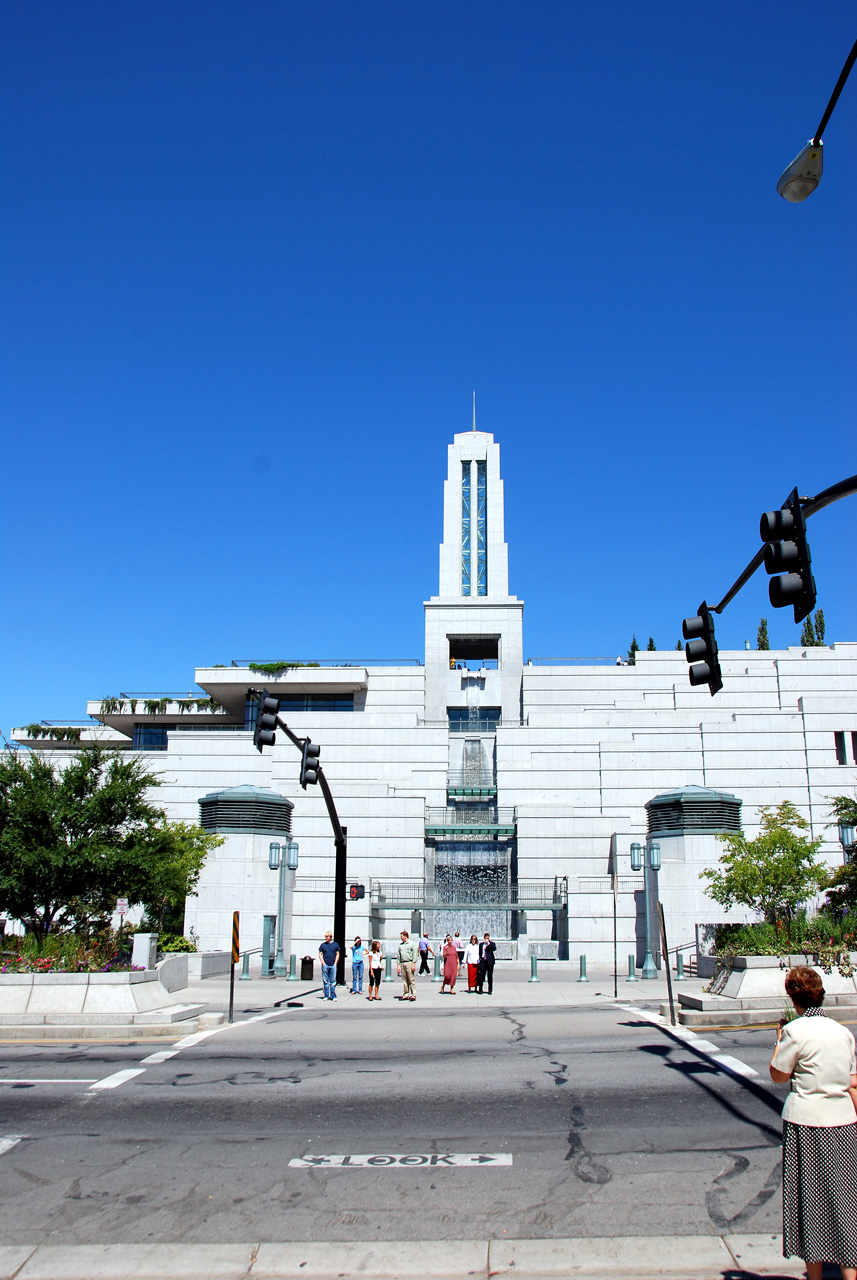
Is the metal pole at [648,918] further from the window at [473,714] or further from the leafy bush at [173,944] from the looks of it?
the window at [473,714]

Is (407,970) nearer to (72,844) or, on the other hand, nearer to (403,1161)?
(72,844)

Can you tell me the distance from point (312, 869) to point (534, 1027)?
27989mm

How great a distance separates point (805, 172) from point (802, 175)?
37 mm

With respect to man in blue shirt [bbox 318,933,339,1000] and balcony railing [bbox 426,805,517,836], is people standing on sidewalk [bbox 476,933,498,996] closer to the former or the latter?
man in blue shirt [bbox 318,933,339,1000]

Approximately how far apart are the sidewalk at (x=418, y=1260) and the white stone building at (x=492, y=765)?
25.6 m

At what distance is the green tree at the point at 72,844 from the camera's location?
20.2 meters

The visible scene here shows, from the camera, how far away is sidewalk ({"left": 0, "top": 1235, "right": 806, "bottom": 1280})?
6.25 metres

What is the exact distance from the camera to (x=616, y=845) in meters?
40.1

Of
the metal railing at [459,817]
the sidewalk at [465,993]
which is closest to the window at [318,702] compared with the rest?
the metal railing at [459,817]

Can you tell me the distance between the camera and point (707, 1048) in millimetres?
13492


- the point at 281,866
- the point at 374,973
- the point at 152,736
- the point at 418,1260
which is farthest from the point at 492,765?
the point at 418,1260

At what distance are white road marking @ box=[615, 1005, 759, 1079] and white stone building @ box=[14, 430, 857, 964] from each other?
1491 centimetres

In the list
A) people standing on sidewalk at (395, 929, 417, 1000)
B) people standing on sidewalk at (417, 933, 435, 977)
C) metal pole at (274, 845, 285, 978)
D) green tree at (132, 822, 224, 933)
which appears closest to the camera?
green tree at (132, 822, 224, 933)

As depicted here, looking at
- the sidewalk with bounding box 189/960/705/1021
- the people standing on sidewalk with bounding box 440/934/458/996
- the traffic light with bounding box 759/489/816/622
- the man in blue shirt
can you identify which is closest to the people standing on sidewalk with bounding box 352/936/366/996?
the sidewalk with bounding box 189/960/705/1021
